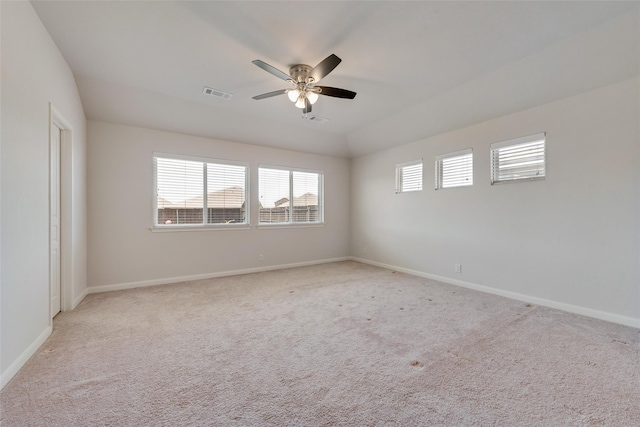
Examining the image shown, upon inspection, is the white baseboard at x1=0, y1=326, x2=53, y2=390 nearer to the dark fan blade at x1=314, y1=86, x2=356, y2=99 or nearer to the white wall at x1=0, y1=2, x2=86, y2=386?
the white wall at x1=0, y1=2, x2=86, y2=386

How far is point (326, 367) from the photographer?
6.91ft

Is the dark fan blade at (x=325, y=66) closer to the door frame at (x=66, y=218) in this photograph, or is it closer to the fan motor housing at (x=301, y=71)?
the fan motor housing at (x=301, y=71)

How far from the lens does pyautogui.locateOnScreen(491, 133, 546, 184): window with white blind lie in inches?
141

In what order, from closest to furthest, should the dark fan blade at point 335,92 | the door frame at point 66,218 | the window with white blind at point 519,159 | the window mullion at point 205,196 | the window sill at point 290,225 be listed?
the dark fan blade at point 335,92 → the door frame at point 66,218 → the window with white blind at point 519,159 → the window mullion at point 205,196 → the window sill at point 290,225

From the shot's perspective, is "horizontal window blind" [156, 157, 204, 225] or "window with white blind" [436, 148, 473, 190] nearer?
"window with white blind" [436, 148, 473, 190]

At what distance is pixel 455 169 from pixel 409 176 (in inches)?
37.3

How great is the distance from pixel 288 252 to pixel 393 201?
256cm

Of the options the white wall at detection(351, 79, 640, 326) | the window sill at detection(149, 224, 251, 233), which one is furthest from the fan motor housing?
the window sill at detection(149, 224, 251, 233)

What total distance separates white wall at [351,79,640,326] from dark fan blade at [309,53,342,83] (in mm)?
2880

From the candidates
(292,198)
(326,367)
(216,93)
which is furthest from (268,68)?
(292,198)

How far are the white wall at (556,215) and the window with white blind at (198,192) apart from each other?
141 inches

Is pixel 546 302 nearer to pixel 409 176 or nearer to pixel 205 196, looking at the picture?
pixel 409 176

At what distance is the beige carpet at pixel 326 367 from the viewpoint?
5.32ft

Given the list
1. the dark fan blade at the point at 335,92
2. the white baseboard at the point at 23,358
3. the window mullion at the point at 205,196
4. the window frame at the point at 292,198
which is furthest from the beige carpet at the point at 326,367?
the dark fan blade at the point at 335,92
